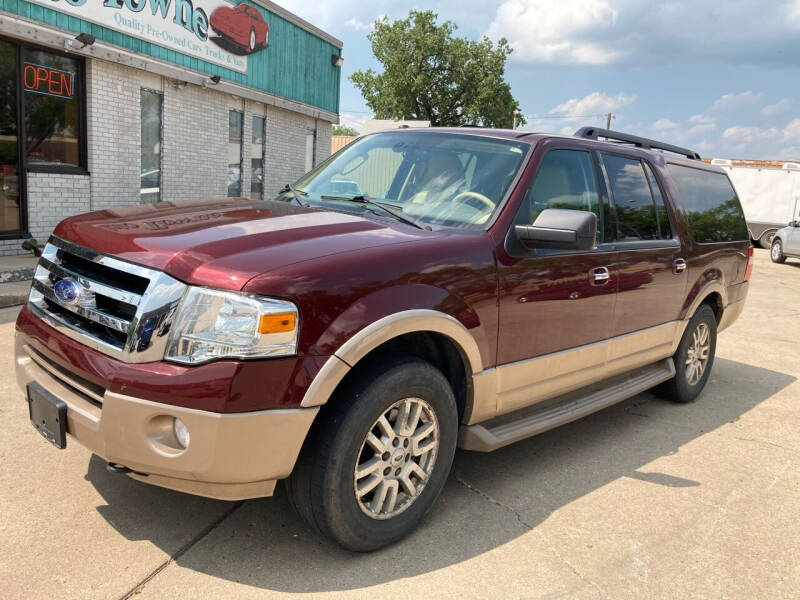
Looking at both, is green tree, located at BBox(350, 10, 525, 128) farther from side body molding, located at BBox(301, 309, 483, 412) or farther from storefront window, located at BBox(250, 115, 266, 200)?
side body molding, located at BBox(301, 309, 483, 412)

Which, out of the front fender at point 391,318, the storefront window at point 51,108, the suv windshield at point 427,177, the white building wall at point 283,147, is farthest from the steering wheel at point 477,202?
the white building wall at point 283,147

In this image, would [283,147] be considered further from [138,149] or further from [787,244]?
[787,244]

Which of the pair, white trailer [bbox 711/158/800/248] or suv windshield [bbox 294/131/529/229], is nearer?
suv windshield [bbox 294/131/529/229]

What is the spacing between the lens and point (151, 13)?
1120 cm

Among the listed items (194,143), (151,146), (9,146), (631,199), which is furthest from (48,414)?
(194,143)

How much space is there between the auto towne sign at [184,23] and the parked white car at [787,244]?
15.5 meters

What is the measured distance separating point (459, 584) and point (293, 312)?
131 centimetres

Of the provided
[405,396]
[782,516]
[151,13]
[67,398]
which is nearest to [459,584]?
[405,396]

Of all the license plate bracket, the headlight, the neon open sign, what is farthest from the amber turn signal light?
the neon open sign

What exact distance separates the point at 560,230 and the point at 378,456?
4.49 ft

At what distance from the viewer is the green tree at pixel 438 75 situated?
A: 48281mm

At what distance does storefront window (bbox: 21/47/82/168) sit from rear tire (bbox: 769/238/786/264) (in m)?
19.0

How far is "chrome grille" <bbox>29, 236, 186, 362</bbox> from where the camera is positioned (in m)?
2.46

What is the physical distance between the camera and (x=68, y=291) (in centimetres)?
285
